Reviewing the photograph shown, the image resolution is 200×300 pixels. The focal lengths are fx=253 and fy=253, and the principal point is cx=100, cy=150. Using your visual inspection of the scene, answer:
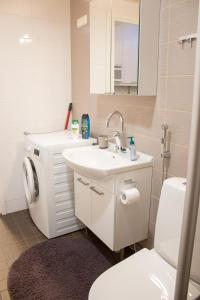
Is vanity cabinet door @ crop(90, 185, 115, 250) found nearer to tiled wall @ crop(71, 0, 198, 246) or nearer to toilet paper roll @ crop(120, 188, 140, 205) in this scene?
toilet paper roll @ crop(120, 188, 140, 205)

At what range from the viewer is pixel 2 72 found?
2.36 meters

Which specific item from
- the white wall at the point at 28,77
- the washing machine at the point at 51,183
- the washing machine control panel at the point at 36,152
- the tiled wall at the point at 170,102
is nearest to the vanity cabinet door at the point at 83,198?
the washing machine at the point at 51,183

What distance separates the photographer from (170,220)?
1324 millimetres

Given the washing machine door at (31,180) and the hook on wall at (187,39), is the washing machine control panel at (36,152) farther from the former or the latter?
the hook on wall at (187,39)

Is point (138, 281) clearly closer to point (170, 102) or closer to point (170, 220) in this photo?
point (170, 220)

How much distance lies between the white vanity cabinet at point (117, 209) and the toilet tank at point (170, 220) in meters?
0.35

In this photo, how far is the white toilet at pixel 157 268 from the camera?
1.15m

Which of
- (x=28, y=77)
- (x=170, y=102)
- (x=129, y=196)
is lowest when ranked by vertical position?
(x=129, y=196)

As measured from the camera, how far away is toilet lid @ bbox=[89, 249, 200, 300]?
1.13 meters

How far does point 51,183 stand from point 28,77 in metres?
1.10

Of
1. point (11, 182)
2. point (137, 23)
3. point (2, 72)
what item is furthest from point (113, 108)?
point (11, 182)

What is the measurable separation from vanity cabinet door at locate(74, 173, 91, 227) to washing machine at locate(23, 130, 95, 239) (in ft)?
0.50

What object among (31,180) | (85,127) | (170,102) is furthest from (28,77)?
(170,102)

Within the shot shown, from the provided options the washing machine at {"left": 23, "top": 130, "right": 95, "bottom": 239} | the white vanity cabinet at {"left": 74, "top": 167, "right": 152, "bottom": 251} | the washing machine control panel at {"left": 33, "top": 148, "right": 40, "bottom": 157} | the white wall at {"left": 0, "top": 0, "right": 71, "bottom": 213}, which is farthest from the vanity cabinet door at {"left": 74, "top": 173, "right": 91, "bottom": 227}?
Answer: the white wall at {"left": 0, "top": 0, "right": 71, "bottom": 213}
